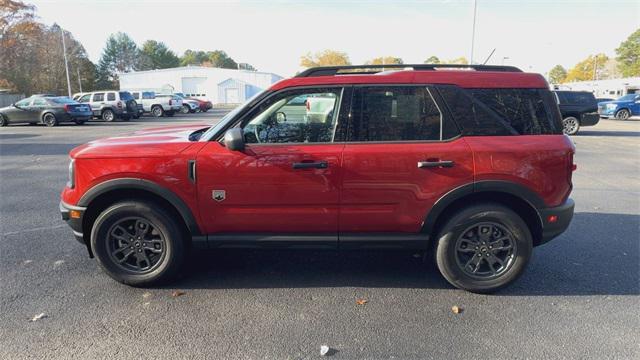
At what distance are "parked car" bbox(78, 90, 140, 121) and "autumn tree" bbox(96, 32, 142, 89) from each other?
7757cm

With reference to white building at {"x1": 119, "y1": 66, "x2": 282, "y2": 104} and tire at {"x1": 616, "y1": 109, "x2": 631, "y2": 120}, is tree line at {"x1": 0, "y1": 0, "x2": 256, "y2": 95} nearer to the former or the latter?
white building at {"x1": 119, "y1": 66, "x2": 282, "y2": 104}

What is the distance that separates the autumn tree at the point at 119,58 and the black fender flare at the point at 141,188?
100 metres

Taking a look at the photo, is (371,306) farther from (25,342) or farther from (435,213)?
(25,342)

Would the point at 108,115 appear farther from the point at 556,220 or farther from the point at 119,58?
the point at 119,58

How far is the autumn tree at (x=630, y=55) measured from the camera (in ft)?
249

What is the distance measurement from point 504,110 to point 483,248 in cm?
121

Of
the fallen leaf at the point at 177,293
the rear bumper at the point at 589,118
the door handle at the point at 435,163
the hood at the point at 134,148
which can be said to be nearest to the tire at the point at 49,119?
the hood at the point at 134,148

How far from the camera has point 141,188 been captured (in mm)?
3408

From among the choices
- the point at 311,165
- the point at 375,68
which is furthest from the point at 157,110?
the point at 311,165

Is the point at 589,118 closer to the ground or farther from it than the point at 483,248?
farther from it

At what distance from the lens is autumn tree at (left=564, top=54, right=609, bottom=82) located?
339ft

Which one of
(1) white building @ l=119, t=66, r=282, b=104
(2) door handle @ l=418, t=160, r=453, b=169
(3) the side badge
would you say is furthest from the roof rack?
(1) white building @ l=119, t=66, r=282, b=104

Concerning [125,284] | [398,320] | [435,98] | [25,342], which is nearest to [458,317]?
[398,320]

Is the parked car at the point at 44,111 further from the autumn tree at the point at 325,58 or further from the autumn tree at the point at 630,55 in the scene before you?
the autumn tree at the point at 630,55
